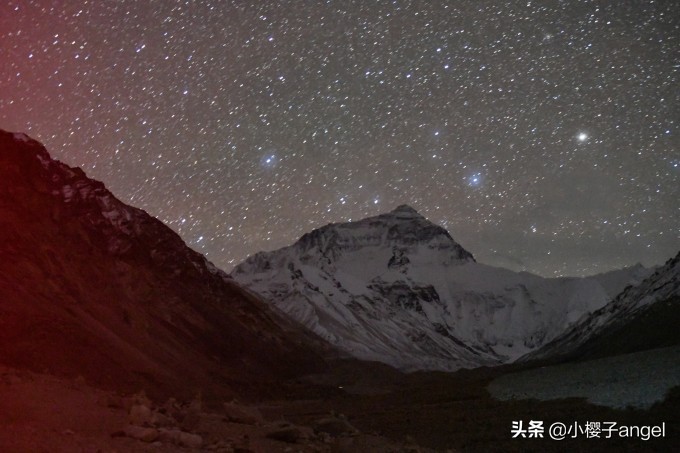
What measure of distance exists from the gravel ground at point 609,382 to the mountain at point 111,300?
29.4 meters

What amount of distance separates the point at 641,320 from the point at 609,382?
52374 millimetres

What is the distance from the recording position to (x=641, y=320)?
3506 inches

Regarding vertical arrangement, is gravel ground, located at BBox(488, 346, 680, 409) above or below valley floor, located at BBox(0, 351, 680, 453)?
above

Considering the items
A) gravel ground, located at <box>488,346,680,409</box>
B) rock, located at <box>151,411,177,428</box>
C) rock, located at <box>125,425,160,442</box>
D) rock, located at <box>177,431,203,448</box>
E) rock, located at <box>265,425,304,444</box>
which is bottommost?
rock, located at <box>265,425,304,444</box>

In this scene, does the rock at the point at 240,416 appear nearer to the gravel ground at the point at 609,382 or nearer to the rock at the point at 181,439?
the rock at the point at 181,439

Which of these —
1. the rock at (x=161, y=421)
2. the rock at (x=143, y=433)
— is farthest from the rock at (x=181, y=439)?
the rock at (x=161, y=421)

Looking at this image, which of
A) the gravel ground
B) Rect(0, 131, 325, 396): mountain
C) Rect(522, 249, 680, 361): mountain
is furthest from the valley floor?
Rect(522, 249, 680, 361): mountain

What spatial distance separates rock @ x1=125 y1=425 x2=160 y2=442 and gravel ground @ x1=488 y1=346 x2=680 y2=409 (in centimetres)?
2694

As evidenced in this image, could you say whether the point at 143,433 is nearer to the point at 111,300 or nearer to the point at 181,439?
the point at 181,439

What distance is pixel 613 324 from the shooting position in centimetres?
11200

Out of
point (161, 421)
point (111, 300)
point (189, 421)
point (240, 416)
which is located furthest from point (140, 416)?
point (111, 300)

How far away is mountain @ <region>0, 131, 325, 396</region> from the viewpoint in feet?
177

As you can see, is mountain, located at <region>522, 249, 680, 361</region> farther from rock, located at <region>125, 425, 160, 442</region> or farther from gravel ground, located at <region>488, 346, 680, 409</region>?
rock, located at <region>125, 425, 160, 442</region>

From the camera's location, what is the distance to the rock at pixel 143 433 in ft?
44.7
